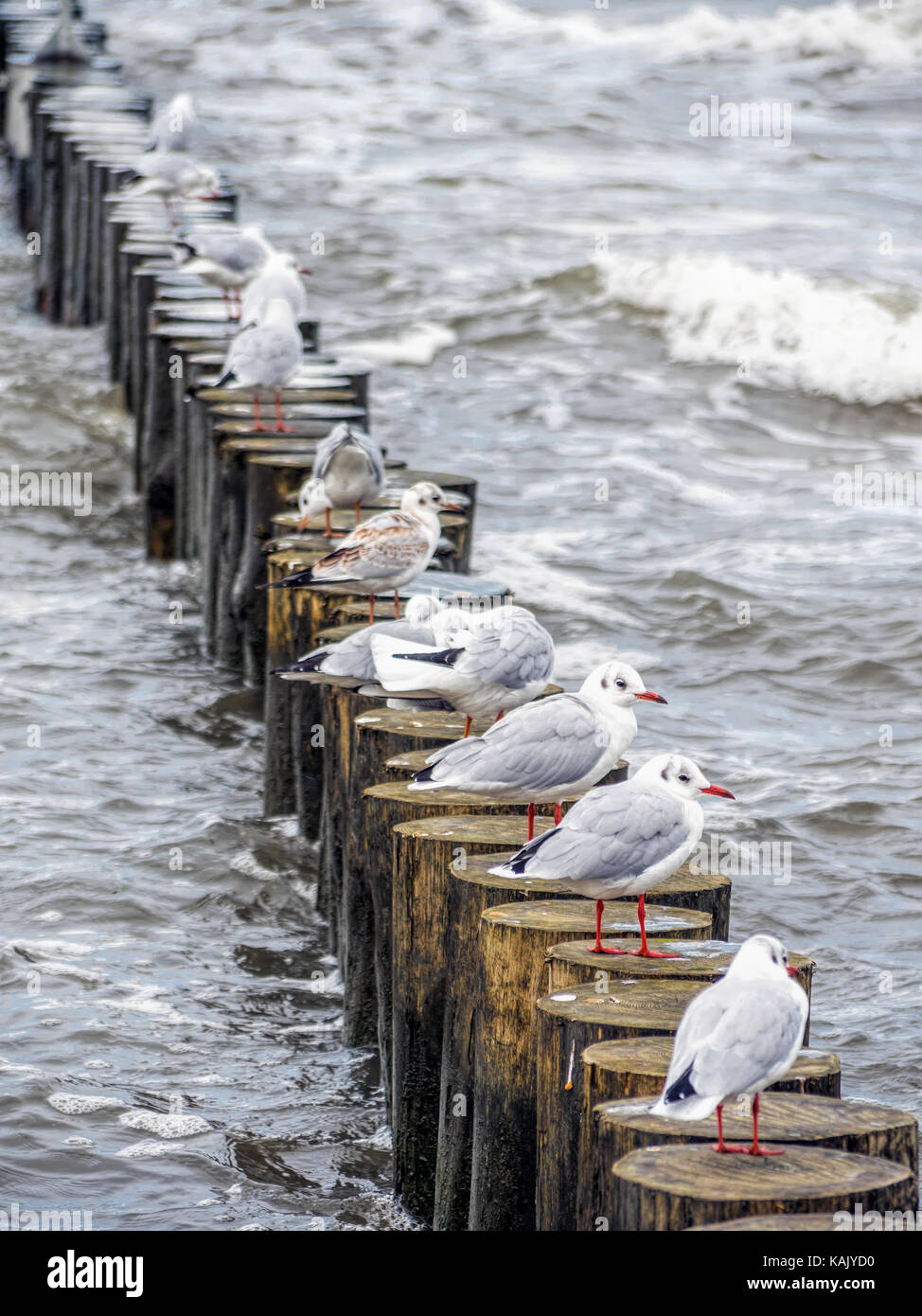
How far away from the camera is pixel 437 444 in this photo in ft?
46.8

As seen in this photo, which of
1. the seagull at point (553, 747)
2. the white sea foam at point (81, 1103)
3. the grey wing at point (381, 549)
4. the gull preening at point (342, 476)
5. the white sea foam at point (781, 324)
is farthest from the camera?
the white sea foam at point (781, 324)

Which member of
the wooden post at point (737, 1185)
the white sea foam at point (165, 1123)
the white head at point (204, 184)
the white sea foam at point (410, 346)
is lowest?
the white sea foam at point (165, 1123)

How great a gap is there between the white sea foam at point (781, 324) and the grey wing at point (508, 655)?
1150cm

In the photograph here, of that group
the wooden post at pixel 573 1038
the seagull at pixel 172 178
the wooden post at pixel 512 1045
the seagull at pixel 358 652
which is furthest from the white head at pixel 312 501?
the seagull at pixel 172 178

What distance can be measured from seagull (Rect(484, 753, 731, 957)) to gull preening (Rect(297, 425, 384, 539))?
3455mm

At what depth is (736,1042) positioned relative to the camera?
332 cm

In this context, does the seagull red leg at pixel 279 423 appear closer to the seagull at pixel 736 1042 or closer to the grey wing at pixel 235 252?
the grey wing at pixel 235 252

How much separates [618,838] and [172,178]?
10416 mm

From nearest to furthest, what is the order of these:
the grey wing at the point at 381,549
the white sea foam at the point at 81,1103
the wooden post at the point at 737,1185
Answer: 1. the wooden post at the point at 737,1185
2. the white sea foam at the point at 81,1103
3. the grey wing at the point at 381,549

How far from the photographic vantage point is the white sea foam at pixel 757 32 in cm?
3073

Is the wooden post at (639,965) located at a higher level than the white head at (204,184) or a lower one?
lower

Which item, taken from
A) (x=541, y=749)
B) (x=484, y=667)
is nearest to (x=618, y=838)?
(x=541, y=749)
